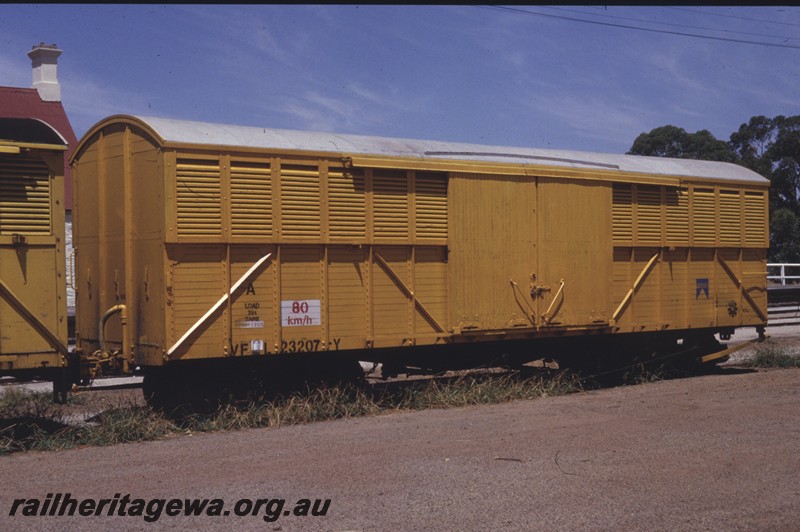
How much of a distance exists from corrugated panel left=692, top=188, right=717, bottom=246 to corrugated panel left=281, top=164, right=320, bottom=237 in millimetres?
7072

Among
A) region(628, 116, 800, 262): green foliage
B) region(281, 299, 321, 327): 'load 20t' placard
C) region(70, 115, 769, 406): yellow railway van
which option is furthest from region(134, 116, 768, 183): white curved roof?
region(628, 116, 800, 262): green foliage

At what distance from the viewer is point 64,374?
10.3 metres

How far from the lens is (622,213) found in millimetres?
14492

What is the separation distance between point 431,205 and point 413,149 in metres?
0.84

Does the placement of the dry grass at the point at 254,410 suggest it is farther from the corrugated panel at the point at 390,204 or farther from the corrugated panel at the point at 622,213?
the corrugated panel at the point at 622,213

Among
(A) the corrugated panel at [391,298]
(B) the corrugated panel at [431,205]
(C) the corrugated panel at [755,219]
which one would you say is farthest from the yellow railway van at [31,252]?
(C) the corrugated panel at [755,219]

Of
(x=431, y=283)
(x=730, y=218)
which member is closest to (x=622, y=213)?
(x=730, y=218)

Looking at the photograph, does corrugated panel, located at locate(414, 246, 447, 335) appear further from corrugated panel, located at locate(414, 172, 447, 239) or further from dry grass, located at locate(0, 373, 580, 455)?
dry grass, located at locate(0, 373, 580, 455)

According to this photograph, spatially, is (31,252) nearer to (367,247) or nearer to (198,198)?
(198,198)

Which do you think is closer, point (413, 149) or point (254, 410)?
point (254, 410)

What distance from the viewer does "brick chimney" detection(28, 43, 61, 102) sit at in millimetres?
31844

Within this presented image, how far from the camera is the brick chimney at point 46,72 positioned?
31844mm

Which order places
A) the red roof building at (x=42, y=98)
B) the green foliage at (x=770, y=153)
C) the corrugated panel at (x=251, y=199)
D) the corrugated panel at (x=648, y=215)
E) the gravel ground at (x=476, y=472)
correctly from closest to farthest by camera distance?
the gravel ground at (x=476, y=472), the corrugated panel at (x=251, y=199), the corrugated panel at (x=648, y=215), the red roof building at (x=42, y=98), the green foliage at (x=770, y=153)

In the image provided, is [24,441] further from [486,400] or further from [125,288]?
[486,400]
